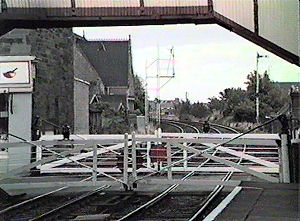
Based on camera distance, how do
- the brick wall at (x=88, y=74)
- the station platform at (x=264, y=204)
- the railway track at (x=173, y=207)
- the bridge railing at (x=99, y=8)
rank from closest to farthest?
the station platform at (x=264, y=204)
the railway track at (x=173, y=207)
the bridge railing at (x=99, y=8)
the brick wall at (x=88, y=74)

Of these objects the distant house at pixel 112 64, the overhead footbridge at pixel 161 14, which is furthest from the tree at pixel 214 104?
the overhead footbridge at pixel 161 14

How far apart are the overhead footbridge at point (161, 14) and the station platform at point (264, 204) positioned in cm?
217

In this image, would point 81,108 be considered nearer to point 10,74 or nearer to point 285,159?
point 10,74

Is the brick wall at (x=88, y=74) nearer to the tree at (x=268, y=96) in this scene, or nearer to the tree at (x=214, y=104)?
the tree at (x=214, y=104)

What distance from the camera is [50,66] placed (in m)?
26.2

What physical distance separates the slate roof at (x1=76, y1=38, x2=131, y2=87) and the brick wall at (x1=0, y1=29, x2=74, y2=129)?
3287 centimetres

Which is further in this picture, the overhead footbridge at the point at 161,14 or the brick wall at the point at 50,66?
the brick wall at the point at 50,66

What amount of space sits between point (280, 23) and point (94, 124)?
3028 cm

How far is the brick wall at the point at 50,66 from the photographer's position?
2188 cm

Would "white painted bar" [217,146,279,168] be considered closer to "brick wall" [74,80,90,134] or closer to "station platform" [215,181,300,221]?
"station platform" [215,181,300,221]

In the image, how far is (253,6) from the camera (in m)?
9.35

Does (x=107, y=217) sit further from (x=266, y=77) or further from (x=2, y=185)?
(x=266, y=77)

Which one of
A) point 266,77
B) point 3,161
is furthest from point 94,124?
point 3,161

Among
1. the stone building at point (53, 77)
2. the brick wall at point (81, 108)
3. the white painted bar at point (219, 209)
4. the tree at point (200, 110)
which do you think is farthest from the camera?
the tree at point (200, 110)
